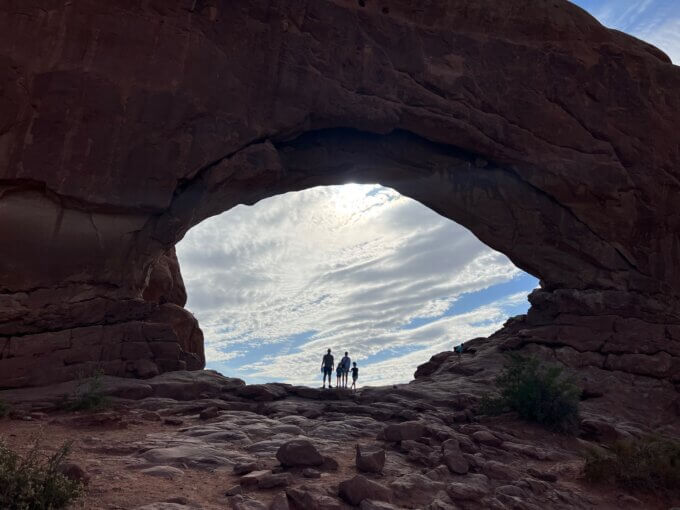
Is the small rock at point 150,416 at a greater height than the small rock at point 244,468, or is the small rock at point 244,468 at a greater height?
the small rock at point 150,416

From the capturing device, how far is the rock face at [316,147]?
12711mm

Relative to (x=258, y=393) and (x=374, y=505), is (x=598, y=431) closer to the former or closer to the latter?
(x=258, y=393)

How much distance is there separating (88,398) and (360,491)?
20.3ft

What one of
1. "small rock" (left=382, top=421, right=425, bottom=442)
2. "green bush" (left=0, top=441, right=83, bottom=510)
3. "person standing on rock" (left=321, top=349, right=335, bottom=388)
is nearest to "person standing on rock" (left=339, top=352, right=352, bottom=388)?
"person standing on rock" (left=321, top=349, right=335, bottom=388)

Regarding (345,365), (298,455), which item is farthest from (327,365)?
(298,455)

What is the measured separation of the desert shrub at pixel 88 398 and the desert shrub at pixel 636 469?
28.7 ft

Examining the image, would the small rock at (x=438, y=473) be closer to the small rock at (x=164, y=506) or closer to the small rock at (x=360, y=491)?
the small rock at (x=360, y=491)

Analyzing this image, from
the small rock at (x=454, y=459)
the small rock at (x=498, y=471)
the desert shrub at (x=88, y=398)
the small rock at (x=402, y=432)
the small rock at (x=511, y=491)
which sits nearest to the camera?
the small rock at (x=511, y=491)

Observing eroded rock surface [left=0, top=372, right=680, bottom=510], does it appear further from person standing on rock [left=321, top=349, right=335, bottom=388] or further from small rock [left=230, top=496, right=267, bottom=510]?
person standing on rock [left=321, top=349, right=335, bottom=388]

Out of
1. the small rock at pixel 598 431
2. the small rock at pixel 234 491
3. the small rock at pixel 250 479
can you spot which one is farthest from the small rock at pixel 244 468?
the small rock at pixel 598 431

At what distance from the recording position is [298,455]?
7523 millimetres

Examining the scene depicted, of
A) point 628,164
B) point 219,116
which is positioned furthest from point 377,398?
point 628,164

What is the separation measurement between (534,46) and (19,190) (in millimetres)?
15593

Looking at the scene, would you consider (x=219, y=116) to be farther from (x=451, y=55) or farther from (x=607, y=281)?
(x=607, y=281)
